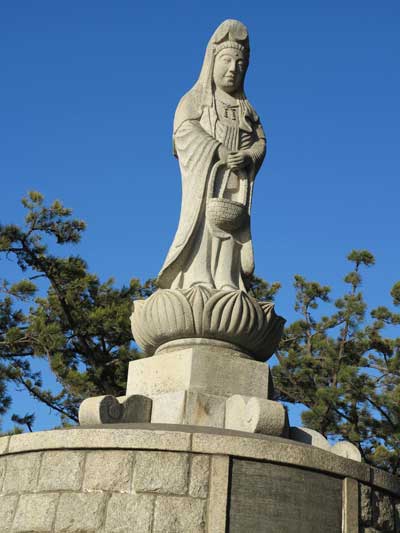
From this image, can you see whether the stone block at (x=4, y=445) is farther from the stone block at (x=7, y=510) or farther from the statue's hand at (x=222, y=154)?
the statue's hand at (x=222, y=154)

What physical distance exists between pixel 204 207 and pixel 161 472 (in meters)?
2.93

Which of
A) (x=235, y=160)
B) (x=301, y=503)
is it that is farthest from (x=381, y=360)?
(x=301, y=503)

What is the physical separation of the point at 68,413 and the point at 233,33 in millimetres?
7685

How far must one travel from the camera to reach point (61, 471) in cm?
550

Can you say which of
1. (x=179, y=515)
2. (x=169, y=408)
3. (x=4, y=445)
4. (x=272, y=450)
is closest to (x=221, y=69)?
(x=169, y=408)

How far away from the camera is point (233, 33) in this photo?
804 cm

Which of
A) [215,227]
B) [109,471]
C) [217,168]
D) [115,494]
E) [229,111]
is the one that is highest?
[229,111]

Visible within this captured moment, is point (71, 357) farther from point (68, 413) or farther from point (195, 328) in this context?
point (195, 328)

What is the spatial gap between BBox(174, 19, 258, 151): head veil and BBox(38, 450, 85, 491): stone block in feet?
12.2

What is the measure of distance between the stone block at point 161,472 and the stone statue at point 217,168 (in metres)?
2.14

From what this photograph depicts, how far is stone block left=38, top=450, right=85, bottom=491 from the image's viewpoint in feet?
17.8

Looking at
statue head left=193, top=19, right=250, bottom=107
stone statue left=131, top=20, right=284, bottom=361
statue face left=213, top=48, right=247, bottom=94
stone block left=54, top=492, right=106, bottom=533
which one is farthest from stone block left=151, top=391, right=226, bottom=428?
statue face left=213, top=48, right=247, bottom=94

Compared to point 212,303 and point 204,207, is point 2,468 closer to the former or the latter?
point 212,303

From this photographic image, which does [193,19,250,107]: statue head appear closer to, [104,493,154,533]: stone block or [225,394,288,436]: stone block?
[225,394,288,436]: stone block
